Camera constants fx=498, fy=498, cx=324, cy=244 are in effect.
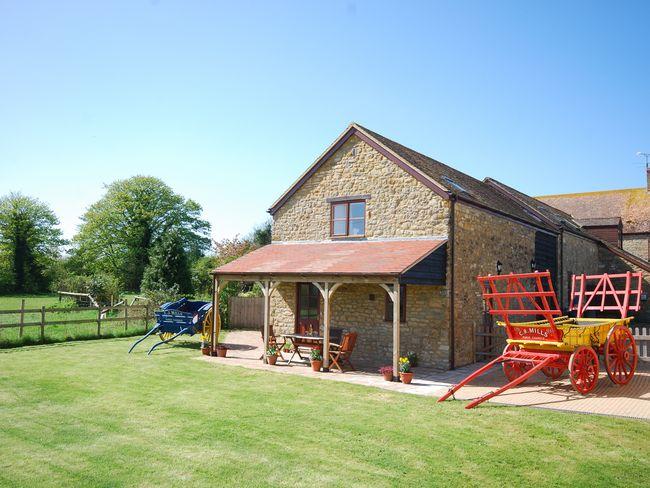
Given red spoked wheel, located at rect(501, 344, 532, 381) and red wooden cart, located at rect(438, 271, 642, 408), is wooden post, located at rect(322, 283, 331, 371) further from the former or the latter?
red spoked wheel, located at rect(501, 344, 532, 381)

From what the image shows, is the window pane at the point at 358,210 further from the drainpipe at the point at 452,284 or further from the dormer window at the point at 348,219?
the drainpipe at the point at 452,284

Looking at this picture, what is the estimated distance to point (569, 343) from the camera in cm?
1045

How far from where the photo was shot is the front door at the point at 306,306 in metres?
17.2

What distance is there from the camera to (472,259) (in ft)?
50.2

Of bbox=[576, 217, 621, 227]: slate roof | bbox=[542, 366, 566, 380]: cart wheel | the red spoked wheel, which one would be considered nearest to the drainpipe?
the red spoked wheel

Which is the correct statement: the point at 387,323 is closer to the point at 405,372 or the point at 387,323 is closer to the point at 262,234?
the point at 405,372

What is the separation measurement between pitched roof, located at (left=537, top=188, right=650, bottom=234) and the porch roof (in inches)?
885

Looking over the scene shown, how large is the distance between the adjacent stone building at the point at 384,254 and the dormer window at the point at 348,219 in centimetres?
3

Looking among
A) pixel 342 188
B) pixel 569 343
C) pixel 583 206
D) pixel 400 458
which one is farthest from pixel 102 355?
pixel 583 206

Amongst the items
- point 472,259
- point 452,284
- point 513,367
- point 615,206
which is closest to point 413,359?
point 452,284

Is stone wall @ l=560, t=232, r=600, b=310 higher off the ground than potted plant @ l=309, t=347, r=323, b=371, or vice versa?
stone wall @ l=560, t=232, r=600, b=310

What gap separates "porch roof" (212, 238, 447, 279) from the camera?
1281 cm

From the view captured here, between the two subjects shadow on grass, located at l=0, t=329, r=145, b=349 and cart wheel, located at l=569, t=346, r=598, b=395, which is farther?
shadow on grass, located at l=0, t=329, r=145, b=349

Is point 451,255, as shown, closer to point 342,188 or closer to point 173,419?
point 342,188
